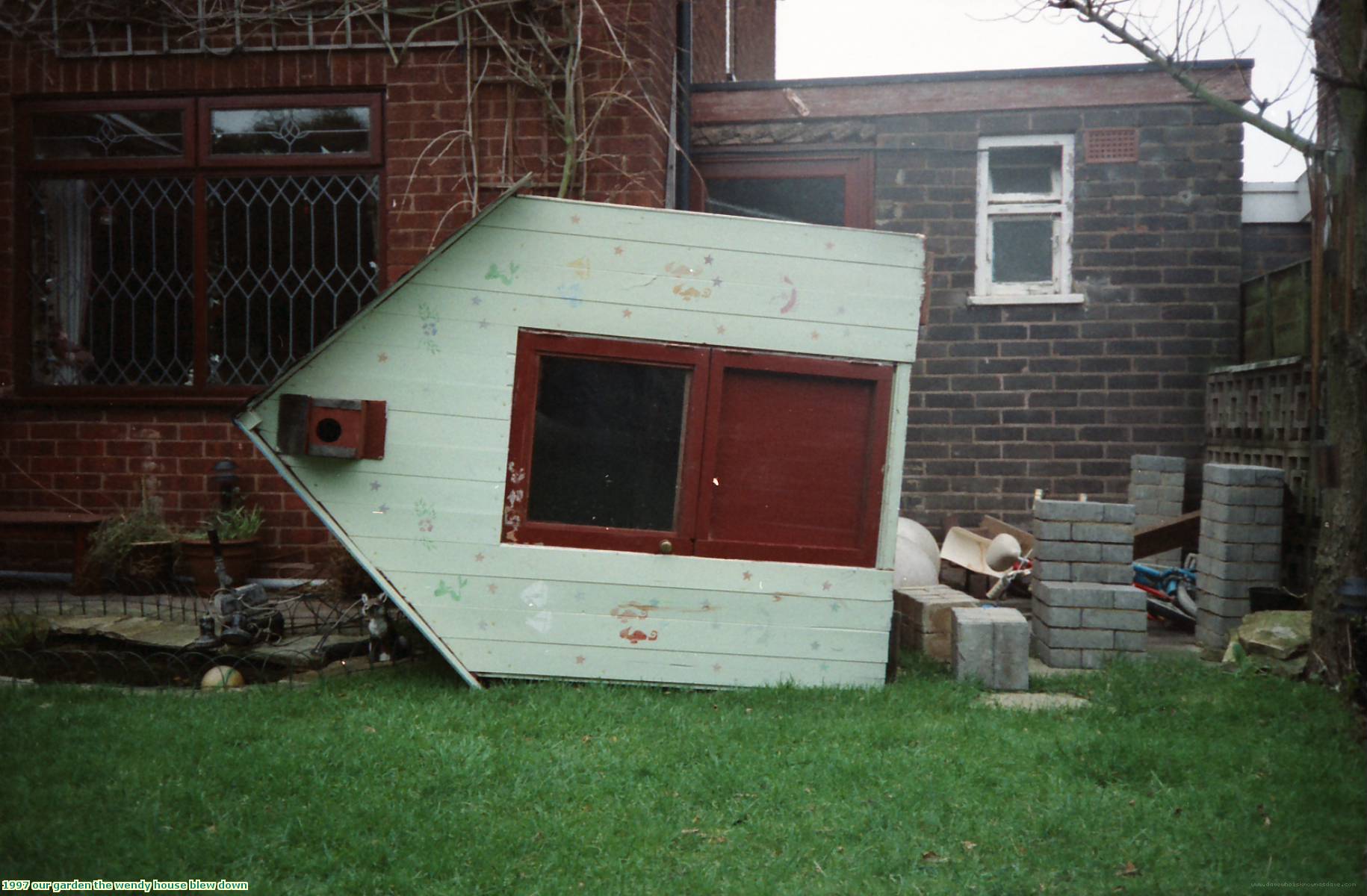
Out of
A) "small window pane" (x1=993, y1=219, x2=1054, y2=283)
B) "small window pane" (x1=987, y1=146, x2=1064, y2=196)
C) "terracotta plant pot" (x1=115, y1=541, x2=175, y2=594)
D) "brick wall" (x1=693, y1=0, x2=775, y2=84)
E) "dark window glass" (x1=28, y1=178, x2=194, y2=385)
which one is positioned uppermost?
"brick wall" (x1=693, y1=0, x2=775, y2=84)

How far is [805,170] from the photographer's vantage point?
981 cm

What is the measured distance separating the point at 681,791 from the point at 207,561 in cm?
465

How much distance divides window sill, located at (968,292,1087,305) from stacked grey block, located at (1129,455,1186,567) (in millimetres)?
1469

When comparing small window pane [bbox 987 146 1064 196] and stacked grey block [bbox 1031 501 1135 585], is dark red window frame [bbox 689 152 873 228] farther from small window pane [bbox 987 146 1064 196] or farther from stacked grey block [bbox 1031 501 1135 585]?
stacked grey block [bbox 1031 501 1135 585]

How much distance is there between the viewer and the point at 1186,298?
31.2 ft

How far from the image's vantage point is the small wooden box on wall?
→ 4.76 metres

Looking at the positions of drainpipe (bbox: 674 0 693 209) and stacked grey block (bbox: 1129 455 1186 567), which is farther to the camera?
stacked grey block (bbox: 1129 455 1186 567)

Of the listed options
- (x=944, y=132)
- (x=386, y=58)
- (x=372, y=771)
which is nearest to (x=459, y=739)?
(x=372, y=771)

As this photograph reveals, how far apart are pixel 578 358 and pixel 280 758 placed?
2078 millimetres

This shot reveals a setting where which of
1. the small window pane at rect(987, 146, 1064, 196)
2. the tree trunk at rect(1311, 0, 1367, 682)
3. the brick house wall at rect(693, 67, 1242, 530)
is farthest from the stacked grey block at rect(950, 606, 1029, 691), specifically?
the small window pane at rect(987, 146, 1064, 196)

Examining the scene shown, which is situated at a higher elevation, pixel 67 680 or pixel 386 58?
pixel 386 58

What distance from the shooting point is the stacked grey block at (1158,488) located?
9086 mm

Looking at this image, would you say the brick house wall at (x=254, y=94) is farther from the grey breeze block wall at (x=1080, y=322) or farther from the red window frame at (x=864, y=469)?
the grey breeze block wall at (x=1080, y=322)

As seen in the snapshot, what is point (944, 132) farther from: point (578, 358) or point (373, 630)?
point (373, 630)
